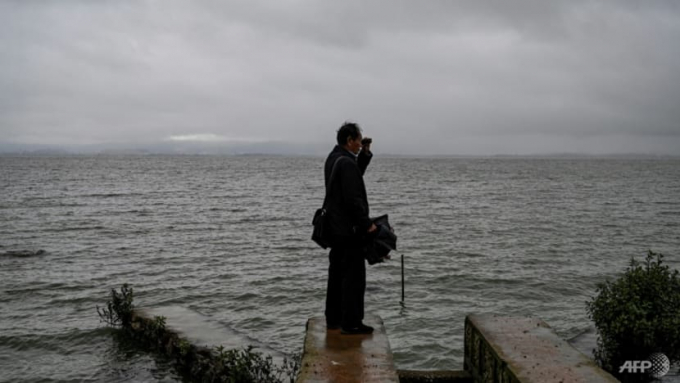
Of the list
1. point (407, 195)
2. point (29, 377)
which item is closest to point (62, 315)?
point (29, 377)

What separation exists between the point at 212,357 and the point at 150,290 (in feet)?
23.6

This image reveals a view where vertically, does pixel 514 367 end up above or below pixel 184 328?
above

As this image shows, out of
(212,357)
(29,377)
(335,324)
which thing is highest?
(335,324)

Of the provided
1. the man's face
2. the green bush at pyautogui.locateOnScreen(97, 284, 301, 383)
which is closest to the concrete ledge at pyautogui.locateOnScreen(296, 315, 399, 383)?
the green bush at pyautogui.locateOnScreen(97, 284, 301, 383)

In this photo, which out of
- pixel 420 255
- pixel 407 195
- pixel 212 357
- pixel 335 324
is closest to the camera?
pixel 335 324

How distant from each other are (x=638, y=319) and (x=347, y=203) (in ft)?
14.2

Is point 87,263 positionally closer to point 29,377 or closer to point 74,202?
point 29,377

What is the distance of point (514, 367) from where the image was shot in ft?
17.7

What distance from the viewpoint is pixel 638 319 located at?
7520 millimetres

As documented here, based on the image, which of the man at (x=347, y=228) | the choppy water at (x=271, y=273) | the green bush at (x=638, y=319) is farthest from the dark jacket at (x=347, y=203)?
the choppy water at (x=271, y=273)

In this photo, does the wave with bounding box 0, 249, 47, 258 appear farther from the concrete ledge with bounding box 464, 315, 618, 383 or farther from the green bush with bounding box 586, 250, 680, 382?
the green bush with bounding box 586, 250, 680, 382

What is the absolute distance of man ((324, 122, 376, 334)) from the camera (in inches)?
246

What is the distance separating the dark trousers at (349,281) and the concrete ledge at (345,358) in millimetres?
240

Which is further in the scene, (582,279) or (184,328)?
(582,279)
